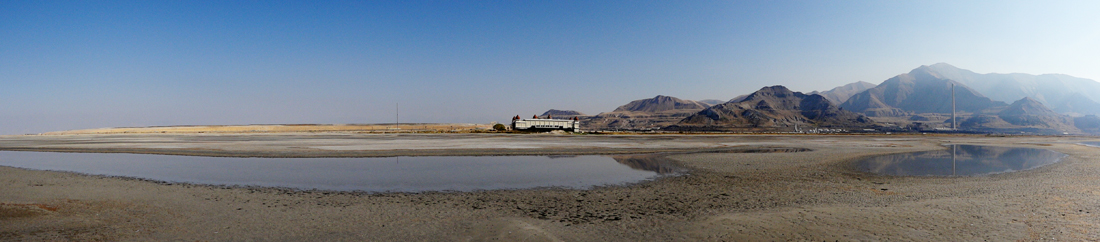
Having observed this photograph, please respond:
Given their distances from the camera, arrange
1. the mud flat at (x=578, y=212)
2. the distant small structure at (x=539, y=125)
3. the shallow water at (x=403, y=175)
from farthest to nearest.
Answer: the distant small structure at (x=539, y=125) < the shallow water at (x=403, y=175) < the mud flat at (x=578, y=212)

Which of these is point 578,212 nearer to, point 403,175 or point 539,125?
point 403,175

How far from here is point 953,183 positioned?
14.0 meters

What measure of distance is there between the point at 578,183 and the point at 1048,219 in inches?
410

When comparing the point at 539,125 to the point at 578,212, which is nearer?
the point at 578,212

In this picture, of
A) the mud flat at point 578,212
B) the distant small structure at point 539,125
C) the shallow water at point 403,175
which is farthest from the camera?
the distant small structure at point 539,125

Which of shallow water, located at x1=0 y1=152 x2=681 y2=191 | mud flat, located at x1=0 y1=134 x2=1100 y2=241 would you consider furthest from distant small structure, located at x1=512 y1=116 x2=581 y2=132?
mud flat, located at x1=0 y1=134 x2=1100 y2=241

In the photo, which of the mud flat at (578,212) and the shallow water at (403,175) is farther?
the shallow water at (403,175)

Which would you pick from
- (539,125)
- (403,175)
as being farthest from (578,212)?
→ (539,125)

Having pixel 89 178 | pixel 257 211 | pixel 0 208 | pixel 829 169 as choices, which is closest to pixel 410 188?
pixel 257 211

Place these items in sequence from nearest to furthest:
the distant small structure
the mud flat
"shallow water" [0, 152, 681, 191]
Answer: the mud flat
"shallow water" [0, 152, 681, 191]
the distant small structure

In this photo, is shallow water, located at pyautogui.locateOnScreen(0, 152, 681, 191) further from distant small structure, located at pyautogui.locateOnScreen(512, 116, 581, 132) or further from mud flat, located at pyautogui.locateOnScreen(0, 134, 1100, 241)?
distant small structure, located at pyautogui.locateOnScreen(512, 116, 581, 132)

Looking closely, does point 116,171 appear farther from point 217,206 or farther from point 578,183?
point 578,183

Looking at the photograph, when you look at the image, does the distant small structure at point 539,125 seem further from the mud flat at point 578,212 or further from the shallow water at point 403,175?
the mud flat at point 578,212

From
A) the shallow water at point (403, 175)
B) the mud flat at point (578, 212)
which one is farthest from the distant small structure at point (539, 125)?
the mud flat at point (578, 212)
